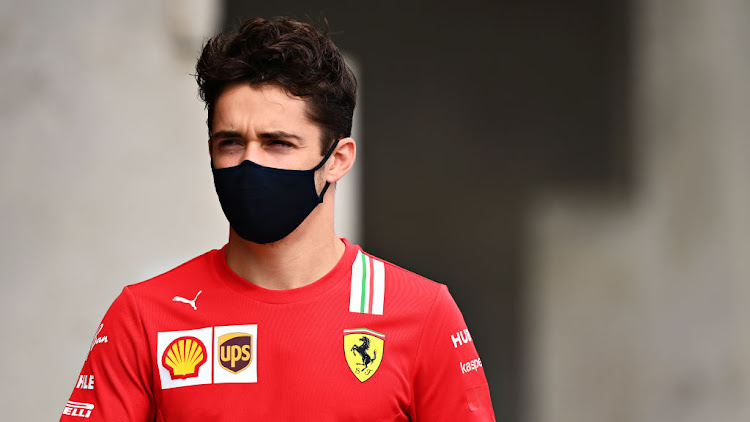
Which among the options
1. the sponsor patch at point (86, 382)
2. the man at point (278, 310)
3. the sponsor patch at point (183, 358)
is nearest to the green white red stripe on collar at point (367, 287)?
the man at point (278, 310)

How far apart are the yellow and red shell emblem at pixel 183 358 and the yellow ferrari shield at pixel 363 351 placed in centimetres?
32

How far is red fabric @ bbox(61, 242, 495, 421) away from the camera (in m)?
1.97

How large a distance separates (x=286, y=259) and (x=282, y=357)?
0.23 metres

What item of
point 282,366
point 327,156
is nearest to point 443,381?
point 282,366

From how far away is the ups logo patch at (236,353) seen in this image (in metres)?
2.00

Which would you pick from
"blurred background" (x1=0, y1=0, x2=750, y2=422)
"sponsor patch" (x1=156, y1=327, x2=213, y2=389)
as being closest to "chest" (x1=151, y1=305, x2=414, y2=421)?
"sponsor patch" (x1=156, y1=327, x2=213, y2=389)

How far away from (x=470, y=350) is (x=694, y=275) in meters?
4.28

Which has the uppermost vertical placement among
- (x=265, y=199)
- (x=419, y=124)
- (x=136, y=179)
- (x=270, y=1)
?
(x=270, y=1)

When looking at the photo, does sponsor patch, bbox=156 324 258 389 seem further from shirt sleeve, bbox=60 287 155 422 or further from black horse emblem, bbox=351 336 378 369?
black horse emblem, bbox=351 336 378 369

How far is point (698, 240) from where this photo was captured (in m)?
6.02

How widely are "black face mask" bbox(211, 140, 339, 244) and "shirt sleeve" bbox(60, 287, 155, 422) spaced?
327 mm

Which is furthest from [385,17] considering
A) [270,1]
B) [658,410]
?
[658,410]

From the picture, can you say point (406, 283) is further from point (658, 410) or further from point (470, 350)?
point (658, 410)

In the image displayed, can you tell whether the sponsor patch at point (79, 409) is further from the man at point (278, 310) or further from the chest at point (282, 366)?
the chest at point (282, 366)
